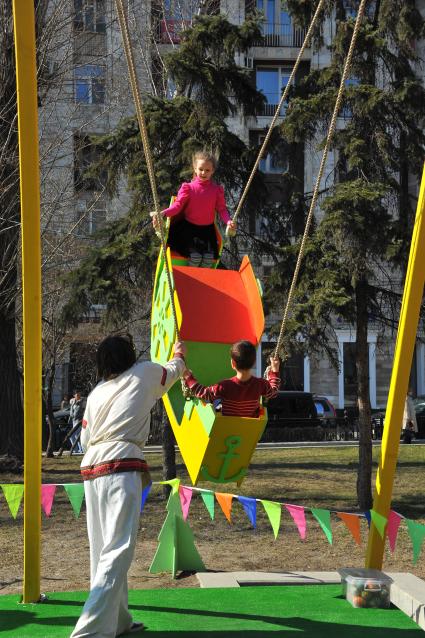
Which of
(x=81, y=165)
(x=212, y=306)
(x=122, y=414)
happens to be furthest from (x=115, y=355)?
(x=81, y=165)

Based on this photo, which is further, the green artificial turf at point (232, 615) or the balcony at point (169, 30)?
the balcony at point (169, 30)

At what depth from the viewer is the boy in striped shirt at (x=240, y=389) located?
19.0ft

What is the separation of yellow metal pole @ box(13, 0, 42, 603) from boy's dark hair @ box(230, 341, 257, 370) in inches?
62.7

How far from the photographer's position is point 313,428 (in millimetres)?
25719

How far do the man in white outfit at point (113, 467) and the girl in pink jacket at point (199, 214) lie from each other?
2239 mm

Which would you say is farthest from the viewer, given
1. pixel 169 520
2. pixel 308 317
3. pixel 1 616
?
pixel 308 317

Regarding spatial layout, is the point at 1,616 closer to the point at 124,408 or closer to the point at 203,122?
the point at 124,408

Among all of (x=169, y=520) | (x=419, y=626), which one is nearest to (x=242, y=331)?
(x=169, y=520)

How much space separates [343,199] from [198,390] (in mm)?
6335

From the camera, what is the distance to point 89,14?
17578mm

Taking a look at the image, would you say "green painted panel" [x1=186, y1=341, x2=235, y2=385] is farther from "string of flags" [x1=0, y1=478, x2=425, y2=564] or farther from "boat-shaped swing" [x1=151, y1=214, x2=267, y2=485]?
"string of flags" [x1=0, y1=478, x2=425, y2=564]

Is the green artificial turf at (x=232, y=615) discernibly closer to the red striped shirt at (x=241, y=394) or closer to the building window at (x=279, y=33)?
the red striped shirt at (x=241, y=394)

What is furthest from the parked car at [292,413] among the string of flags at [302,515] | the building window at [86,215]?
the string of flags at [302,515]

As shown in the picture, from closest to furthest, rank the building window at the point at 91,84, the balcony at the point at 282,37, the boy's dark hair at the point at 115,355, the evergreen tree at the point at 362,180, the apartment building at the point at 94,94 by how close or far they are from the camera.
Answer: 1. the boy's dark hair at the point at 115,355
2. the evergreen tree at the point at 362,180
3. the apartment building at the point at 94,94
4. the building window at the point at 91,84
5. the balcony at the point at 282,37
